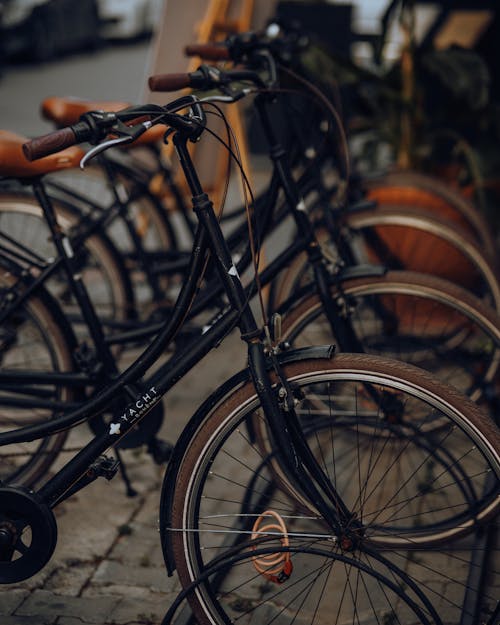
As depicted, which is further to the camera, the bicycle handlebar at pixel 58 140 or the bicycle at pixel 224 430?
the bicycle at pixel 224 430

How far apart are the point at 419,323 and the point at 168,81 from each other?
2.25 metres

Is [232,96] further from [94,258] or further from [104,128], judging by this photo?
[94,258]

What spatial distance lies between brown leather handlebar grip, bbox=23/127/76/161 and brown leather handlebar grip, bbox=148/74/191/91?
490 mm

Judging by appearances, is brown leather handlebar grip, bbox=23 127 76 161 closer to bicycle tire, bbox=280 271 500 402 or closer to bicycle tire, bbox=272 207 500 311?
bicycle tire, bbox=280 271 500 402

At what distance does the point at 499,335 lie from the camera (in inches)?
125

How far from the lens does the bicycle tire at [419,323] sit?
126 inches

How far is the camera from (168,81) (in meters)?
2.76

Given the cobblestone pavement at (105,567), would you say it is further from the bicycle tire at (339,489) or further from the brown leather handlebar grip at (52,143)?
the brown leather handlebar grip at (52,143)

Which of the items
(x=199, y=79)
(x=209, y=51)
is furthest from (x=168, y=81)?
(x=209, y=51)

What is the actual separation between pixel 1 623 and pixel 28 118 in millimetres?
7348

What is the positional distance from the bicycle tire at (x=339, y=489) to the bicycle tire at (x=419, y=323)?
269 mm

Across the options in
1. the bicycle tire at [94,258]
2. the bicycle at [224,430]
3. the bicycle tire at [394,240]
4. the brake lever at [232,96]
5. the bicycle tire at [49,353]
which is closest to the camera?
the bicycle at [224,430]

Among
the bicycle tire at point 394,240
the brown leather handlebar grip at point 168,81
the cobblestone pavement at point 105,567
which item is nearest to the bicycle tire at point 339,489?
the cobblestone pavement at point 105,567

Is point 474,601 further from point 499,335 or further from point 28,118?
point 28,118
